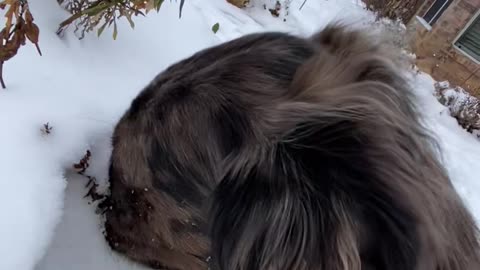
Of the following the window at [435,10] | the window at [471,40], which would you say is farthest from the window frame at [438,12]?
the window at [471,40]

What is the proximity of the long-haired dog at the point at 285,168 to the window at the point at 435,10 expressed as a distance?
5789mm

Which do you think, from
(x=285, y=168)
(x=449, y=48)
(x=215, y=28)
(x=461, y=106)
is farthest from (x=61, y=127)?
(x=449, y=48)

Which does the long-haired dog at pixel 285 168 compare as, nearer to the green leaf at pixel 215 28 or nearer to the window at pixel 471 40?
the green leaf at pixel 215 28

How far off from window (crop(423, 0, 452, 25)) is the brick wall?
124mm

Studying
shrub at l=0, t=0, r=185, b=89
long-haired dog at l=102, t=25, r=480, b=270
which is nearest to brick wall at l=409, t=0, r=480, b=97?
shrub at l=0, t=0, r=185, b=89

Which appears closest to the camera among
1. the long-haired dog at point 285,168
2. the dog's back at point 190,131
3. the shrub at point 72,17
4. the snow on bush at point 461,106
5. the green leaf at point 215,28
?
the long-haired dog at point 285,168

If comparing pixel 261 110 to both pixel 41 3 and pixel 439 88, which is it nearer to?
pixel 41 3

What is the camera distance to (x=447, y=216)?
51.8 inches

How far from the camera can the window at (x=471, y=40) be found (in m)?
6.62

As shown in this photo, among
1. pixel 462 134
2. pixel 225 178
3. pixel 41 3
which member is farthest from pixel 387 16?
pixel 225 178

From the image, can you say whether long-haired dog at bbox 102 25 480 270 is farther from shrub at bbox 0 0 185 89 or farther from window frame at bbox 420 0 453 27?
window frame at bbox 420 0 453 27

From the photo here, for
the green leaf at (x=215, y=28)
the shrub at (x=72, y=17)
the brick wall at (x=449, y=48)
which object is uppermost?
the shrub at (x=72, y=17)

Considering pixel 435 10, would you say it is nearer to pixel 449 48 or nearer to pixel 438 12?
pixel 438 12

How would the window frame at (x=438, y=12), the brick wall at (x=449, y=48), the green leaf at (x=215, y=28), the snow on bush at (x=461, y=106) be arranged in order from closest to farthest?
the green leaf at (x=215, y=28) < the snow on bush at (x=461, y=106) < the brick wall at (x=449, y=48) < the window frame at (x=438, y=12)
